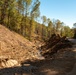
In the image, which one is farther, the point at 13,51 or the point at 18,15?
the point at 18,15

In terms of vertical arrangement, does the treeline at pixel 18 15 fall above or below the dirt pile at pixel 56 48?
above

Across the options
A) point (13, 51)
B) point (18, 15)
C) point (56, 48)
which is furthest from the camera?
point (18, 15)

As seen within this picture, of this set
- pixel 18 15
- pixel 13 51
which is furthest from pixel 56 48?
pixel 18 15

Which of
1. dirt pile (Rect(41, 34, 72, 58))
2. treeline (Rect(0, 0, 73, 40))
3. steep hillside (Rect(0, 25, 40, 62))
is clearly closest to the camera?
steep hillside (Rect(0, 25, 40, 62))

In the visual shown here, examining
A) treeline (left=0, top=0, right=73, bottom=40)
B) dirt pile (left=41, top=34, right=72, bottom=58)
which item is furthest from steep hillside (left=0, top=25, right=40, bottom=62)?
treeline (left=0, top=0, right=73, bottom=40)

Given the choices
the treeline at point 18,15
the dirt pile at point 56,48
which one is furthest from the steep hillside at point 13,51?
the treeline at point 18,15

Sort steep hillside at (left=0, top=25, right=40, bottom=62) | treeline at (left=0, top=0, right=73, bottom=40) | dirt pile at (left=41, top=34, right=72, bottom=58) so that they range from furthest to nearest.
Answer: treeline at (left=0, top=0, right=73, bottom=40) < dirt pile at (left=41, top=34, right=72, bottom=58) < steep hillside at (left=0, top=25, right=40, bottom=62)

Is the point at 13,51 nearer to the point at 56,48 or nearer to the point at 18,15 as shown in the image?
the point at 56,48

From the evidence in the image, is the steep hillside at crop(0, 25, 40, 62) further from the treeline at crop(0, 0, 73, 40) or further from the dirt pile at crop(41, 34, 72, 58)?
the treeline at crop(0, 0, 73, 40)

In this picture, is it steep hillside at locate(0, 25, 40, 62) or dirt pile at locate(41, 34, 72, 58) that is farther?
dirt pile at locate(41, 34, 72, 58)

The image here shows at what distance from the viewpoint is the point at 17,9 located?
5553 centimetres

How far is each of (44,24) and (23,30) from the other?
128 ft

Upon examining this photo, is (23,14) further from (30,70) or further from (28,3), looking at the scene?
(30,70)

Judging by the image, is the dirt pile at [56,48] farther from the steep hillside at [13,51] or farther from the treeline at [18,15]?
the treeline at [18,15]
